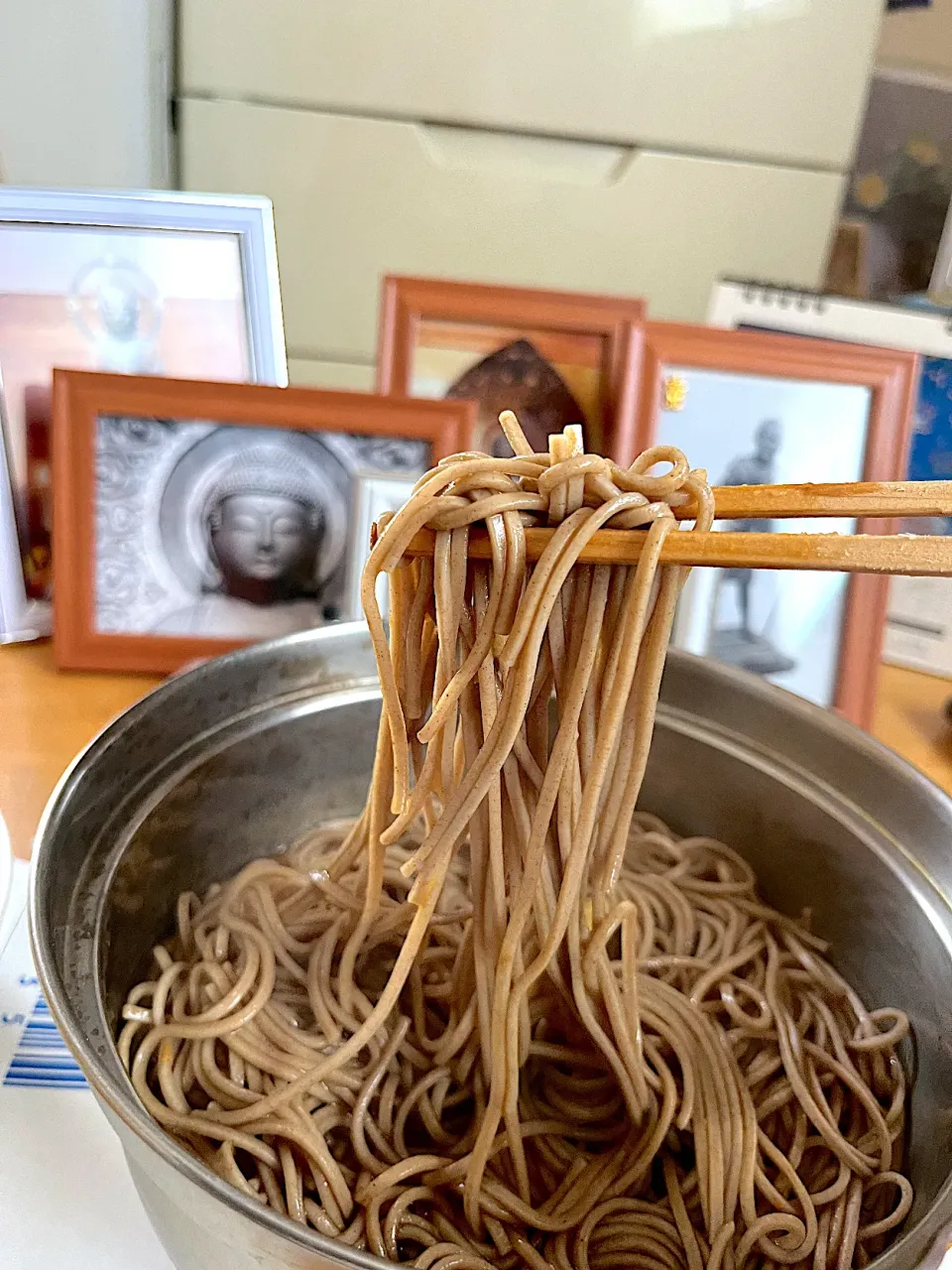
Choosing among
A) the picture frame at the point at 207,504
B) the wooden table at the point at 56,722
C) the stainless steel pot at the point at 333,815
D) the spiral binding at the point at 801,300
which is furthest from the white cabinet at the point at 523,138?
the stainless steel pot at the point at 333,815

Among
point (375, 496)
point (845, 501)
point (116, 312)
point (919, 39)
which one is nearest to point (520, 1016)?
point (845, 501)

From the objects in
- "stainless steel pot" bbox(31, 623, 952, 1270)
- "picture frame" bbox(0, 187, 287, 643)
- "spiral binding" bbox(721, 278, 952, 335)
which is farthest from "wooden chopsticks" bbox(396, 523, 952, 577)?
"spiral binding" bbox(721, 278, 952, 335)

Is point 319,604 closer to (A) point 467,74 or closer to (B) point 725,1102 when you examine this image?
(B) point 725,1102

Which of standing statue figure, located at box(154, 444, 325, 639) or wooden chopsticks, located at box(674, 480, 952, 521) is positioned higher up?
wooden chopsticks, located at box(674, 480, 952, 521)

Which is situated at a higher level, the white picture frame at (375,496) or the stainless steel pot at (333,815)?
the white picture frame at (375,496)

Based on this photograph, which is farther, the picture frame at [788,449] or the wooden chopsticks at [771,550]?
the picture frame at [788,449]

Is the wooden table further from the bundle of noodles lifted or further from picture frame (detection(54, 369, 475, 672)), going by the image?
the bundle of noodles lifted

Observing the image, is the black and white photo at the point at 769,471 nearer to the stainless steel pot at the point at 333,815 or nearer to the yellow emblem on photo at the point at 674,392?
the yellow emblem on photo at the point at 674,392
